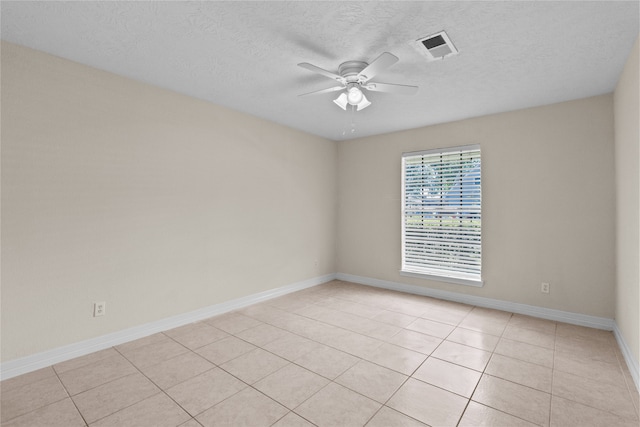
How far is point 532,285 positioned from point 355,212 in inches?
107

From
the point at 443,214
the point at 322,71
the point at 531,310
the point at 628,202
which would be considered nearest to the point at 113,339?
the point at 322,71

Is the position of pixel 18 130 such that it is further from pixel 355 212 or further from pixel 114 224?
pixel 355 212

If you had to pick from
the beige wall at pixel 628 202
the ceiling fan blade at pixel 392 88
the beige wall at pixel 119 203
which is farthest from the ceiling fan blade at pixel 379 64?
the beige wall at pixel 119 203

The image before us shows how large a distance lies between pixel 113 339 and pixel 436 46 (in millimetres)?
3774

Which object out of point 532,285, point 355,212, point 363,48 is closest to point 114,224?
point 363,48

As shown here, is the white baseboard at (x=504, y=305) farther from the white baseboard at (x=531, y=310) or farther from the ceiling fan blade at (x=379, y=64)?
the ceiling fan blade at (x=379, y=64)

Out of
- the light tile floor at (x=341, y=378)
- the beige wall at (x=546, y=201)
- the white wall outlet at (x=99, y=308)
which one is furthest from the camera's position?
the beige wall at (x=546, y=201)

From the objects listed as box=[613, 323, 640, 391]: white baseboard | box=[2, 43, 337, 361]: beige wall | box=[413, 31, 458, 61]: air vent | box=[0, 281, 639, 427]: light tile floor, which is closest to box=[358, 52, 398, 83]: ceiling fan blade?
box=[413, 31, 458, 61]: air vent

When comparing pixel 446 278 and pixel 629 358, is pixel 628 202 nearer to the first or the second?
pixel 629 358

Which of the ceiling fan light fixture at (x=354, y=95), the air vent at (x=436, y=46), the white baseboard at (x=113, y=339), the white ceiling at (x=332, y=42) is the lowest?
the white baseboard at (x=113, y=339)

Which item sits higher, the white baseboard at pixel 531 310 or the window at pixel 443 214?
the window at pixel 443 214

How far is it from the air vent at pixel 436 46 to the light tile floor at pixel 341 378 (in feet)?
8.28

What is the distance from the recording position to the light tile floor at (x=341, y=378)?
1894mm

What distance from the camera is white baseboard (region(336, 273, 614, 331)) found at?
3309mm
